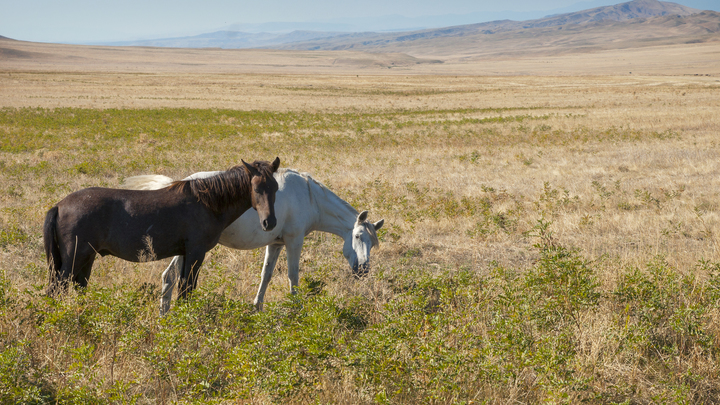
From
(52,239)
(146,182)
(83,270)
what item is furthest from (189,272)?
(146,182)

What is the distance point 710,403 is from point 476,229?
5.27 m

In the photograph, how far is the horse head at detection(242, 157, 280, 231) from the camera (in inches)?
189

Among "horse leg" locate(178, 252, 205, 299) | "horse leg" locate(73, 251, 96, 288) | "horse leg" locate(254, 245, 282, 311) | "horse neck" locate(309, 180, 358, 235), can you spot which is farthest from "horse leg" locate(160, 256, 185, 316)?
"horse neck" locate(309, 180, 358, 235)

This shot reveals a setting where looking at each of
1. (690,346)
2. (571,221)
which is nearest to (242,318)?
(690,346)

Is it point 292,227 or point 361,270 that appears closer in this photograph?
point 292,227

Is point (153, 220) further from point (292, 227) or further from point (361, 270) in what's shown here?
point (361, 270)

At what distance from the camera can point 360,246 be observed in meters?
6.16

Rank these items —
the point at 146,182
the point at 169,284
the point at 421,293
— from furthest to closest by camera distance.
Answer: the point at 146,182 < the point at 169,284 < the point at 421,293

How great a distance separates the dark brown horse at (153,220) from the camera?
4492mm

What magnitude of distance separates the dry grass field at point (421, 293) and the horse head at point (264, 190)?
0.85m

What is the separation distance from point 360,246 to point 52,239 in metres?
3.44

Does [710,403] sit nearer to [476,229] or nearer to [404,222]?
[476,229]

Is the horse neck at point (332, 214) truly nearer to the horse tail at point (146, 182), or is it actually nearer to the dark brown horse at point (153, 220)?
the dark brown horse at point (153, 220)

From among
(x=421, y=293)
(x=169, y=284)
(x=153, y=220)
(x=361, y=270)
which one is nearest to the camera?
(x=153, y=220)
